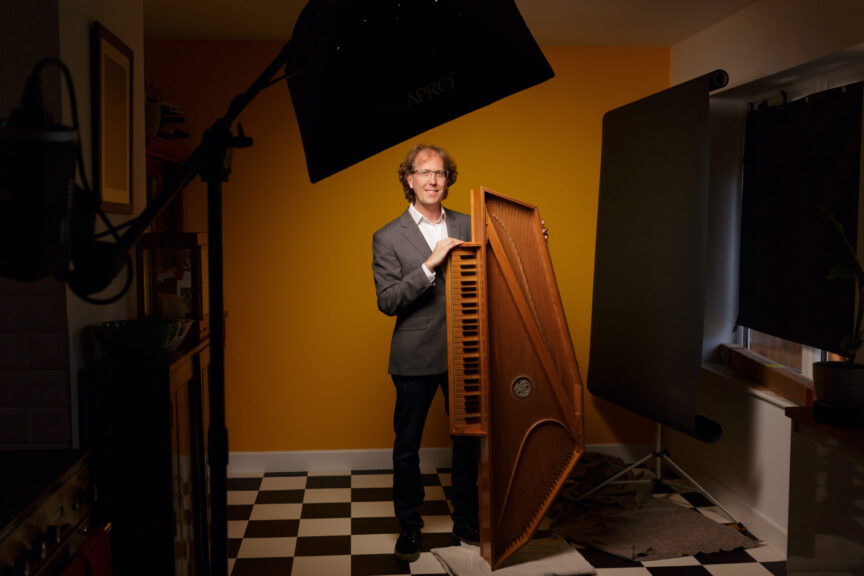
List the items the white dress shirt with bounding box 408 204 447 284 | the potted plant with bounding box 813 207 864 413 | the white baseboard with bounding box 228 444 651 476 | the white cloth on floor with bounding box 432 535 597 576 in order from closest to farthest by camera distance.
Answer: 1. the potted plant with bounding box 813 207 864 413
2. the white cloth on floor with bounding box 432 535 597 576
3. the white dress shirt with bounding box 408 204 447 284
4. the white baseboard with bounding box 228 444 651 476

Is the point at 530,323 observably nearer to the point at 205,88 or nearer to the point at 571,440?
the point at 571,440

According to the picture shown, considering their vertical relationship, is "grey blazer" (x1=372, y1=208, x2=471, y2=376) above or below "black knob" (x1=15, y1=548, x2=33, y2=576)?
above

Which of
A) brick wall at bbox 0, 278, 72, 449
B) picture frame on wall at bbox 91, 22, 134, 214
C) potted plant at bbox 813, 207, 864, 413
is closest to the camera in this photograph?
brick wall at bbox 0, 278, 72, 449

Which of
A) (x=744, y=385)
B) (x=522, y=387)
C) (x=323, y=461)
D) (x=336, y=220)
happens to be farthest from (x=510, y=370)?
(x=323, y=461)

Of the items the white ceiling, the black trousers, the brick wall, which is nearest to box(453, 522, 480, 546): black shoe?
the black trousers

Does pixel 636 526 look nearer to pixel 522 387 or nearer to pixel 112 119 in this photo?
pixel 522 387

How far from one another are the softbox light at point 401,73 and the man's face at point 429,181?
1709mm

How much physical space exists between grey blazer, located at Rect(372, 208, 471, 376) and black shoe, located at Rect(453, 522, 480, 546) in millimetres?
665

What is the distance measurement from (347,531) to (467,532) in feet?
1.69

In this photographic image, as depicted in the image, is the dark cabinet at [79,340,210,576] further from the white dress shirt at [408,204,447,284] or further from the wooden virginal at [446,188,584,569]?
the white dress shirt at [408,204,447,284]

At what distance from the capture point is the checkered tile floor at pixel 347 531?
2828mm

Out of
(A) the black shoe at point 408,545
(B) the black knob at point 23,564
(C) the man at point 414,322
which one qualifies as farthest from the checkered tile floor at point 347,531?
(B) the black knob at point 23,564

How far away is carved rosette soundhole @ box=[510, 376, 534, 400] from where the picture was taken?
2.71 m

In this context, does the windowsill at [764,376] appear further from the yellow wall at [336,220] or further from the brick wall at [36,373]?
the brick wall at [36,373]
